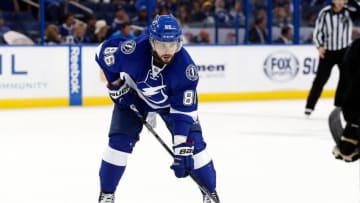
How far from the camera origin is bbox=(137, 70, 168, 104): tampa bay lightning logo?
151 inches

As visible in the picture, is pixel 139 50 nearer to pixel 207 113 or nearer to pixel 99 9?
pixel 207 113

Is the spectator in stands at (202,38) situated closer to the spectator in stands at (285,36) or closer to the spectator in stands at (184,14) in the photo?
the spectator in stands at (184,14)

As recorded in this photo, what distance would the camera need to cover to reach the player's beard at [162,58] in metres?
3.71

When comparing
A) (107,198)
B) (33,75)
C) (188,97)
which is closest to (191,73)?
(188,97)

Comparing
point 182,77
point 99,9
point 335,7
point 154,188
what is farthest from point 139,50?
point 99,9

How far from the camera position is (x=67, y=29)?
10.5 m

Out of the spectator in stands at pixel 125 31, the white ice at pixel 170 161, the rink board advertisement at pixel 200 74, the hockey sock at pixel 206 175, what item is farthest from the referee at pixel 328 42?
the hockey sock at pixel 206 175

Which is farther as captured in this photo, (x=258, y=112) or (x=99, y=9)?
(x=99, y=9)

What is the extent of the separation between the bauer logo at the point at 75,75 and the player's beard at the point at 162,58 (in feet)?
21.2

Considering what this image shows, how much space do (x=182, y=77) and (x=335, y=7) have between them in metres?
5.70

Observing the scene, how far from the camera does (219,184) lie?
5121 millimetres

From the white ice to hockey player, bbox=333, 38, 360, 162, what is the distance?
73.2 inches

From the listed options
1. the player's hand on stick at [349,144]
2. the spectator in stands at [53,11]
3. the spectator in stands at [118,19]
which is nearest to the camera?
the player's hand on stick at [349,144]

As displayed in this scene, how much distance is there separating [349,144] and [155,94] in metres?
→ 1.28
